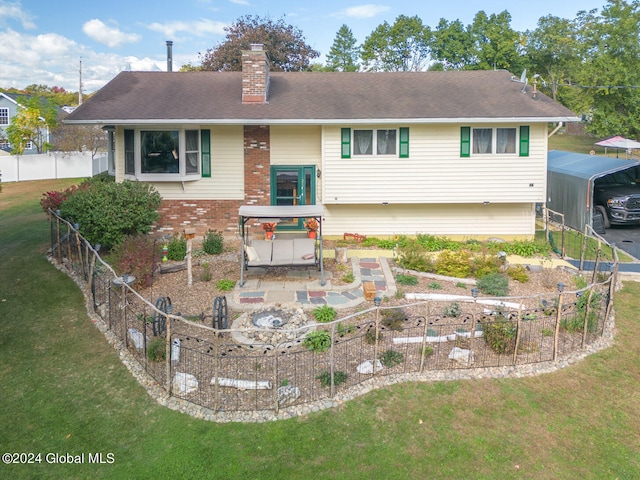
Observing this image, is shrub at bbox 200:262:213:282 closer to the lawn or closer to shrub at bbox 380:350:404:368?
the lawn

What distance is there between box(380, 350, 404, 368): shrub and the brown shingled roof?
8161 mm

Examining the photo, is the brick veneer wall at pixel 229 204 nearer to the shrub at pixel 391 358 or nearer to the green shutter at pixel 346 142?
the green shutter at pixel 346 142

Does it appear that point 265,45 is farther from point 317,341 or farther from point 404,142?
point 317,341

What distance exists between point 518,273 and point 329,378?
6.31 metres

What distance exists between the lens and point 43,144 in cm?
3816

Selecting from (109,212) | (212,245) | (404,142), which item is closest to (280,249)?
(212,245)

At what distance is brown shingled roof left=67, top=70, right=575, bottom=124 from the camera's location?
14531 mm

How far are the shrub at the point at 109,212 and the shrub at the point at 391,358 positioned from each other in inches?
299

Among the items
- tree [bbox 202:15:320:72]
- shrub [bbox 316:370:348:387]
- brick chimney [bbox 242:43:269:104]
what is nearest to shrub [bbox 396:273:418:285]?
shrub [bbox 316:370:348:387]

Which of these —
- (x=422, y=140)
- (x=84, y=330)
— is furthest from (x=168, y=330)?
(x=422, y=140)

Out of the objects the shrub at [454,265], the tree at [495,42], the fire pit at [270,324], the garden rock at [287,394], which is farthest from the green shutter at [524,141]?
the tree at [495,42]

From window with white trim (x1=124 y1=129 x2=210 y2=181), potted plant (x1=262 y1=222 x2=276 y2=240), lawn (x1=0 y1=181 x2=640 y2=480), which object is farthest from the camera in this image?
window with white trim (x1=124 y1=129 x2=210 y2=181)

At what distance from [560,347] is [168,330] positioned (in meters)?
6.03

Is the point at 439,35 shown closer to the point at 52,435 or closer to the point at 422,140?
the point at 422,140
